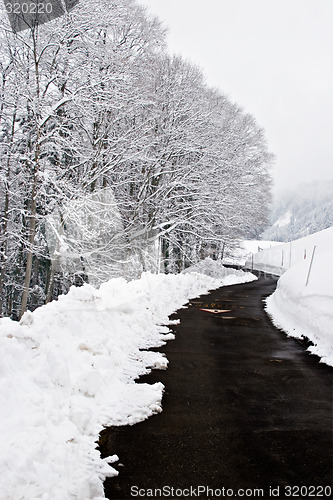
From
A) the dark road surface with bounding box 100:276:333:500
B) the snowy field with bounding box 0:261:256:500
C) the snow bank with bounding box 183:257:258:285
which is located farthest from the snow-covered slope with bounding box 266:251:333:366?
the snow bank with bounding box 183:257:258:285

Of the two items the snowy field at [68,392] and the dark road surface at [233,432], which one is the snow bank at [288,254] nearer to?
the dark road surface at [233,432]

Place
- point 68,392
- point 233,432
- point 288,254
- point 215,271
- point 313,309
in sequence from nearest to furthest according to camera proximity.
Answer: point 233,432 < point 68,392 < point 313,309 < point 215,271 < point 288,254

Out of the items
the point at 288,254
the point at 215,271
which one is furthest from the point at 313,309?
the point at 288,254

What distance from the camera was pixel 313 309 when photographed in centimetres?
770

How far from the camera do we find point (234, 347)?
22.2ft

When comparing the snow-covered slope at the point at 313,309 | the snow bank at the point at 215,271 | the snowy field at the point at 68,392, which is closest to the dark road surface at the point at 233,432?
the snowy field at the point at 68,392

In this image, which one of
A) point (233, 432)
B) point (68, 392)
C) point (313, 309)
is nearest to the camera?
point (233, 432)

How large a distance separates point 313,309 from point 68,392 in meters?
5.77

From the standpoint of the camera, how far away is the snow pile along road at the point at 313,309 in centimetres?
657

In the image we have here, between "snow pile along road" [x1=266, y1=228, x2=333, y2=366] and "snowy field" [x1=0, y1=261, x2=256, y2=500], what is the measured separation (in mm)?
2898

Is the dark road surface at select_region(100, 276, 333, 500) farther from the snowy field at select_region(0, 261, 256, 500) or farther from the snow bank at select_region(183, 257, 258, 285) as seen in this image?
the snow bank at select_region(183, 257, 258, 285)

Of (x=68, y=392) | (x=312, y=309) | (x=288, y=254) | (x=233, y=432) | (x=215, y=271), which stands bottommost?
(x=215, y=271)

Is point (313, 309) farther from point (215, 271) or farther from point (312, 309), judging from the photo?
point (215, 271)

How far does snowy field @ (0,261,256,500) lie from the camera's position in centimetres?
260
